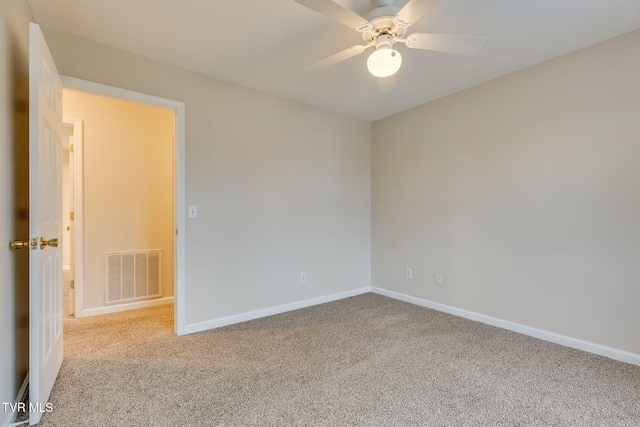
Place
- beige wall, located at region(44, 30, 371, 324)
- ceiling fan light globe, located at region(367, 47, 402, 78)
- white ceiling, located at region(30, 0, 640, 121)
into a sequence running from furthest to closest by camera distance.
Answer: beige wall, located at region(44, 30, 371, 324) → white ceiling, located at region(30, 0, 640, 121) → ceiling fan light globe, located at region(367, 47, 402, 78)

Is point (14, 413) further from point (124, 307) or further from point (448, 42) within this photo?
point (448, 42)

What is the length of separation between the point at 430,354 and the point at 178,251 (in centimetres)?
219

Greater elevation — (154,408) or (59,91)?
(59,91)

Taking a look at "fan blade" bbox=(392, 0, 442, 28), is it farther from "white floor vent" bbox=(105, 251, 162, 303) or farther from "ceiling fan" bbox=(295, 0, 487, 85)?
"white floor vent" bbox=(105, 251, 162, 303)

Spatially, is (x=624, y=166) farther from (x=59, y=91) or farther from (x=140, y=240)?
(x=140, y=240)

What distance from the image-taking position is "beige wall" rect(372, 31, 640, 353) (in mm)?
2213

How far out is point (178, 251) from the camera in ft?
8.73

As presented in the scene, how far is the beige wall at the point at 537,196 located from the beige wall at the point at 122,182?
2.82 m

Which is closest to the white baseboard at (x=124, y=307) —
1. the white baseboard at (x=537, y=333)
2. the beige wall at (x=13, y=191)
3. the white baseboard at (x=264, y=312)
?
the white baseboard at (x=264, y=312)

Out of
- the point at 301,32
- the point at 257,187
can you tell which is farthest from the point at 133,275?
the point at 301,32

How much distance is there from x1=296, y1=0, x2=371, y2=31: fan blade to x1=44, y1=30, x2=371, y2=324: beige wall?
1.64m

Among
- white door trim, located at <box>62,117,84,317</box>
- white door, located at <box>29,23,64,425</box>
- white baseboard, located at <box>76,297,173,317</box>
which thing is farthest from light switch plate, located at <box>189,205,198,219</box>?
white baseboard, located at <box>76,297,173,317</box>

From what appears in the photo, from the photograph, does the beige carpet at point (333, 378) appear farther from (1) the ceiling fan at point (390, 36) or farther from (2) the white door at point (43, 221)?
Answer: (1) the ceiling fan at point (390, 36)

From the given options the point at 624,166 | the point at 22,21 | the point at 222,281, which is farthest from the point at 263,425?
the point at 624,166
